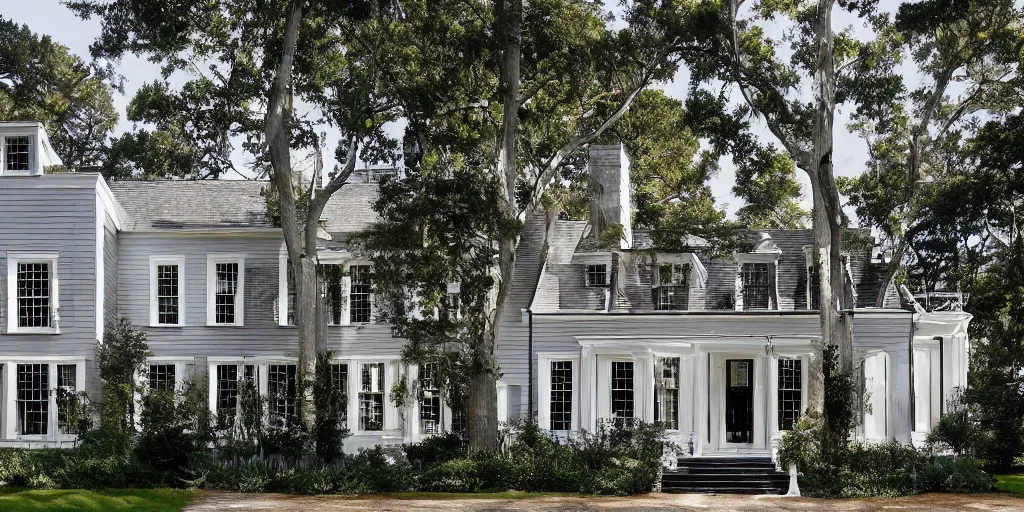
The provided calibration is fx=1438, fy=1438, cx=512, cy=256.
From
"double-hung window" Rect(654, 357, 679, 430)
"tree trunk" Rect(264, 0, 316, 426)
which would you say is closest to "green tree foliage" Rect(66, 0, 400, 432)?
"tree trunk" Rect(264, 0, 316, 426)

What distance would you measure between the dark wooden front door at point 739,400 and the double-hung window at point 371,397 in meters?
9.72

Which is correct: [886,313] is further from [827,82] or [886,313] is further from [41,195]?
[41,195]

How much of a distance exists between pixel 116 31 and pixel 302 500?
1776 cm

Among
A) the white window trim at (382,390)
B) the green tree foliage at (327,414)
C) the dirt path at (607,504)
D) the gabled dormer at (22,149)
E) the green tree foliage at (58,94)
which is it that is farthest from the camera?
the green tree foliage at (58,94)

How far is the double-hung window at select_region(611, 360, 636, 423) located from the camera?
38.2 meters

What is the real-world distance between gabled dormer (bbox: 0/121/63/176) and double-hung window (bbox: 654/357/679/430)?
58.1 ft

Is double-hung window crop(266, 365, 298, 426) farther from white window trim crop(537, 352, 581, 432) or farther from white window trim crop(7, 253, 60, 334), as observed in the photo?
white window trim crop(537, 352, 581, 432)

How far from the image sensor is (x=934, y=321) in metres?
38.1

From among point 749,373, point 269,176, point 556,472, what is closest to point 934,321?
point 749,373

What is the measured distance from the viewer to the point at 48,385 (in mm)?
39250

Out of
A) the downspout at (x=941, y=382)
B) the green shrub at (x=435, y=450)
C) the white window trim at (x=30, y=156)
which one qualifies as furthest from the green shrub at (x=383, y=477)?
the downspout at (x=941, y=382)

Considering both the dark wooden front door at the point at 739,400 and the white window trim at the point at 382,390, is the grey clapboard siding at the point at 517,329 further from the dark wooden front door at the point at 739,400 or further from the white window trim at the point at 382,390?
the dark wooden front door at the point at 739,400

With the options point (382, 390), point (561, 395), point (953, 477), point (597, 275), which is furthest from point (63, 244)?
point (953, 477)

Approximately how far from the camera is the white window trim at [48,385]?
38781 millimetres
